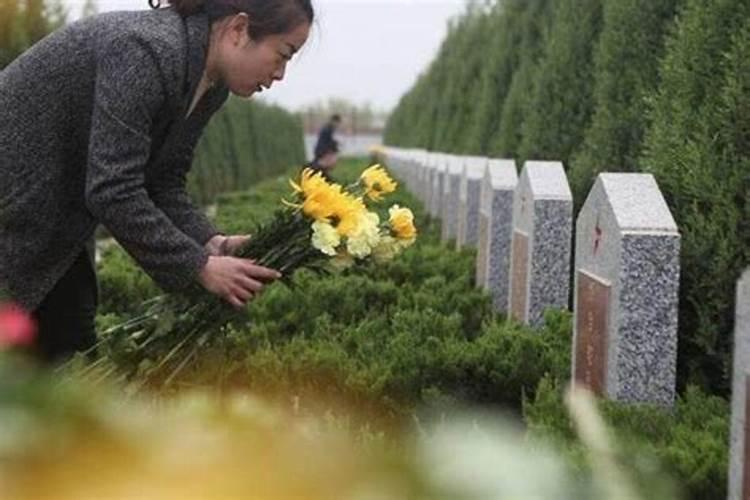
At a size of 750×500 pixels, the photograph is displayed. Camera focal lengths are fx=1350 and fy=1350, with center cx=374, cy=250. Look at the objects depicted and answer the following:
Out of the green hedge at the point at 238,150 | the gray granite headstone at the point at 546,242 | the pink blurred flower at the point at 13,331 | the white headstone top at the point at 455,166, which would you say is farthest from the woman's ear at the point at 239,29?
the green hedge at the point at 238,150

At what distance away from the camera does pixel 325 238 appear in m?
3.57

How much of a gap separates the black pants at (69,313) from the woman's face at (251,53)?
27.2 inches

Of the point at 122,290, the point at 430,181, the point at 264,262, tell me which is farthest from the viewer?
the point at 430,181

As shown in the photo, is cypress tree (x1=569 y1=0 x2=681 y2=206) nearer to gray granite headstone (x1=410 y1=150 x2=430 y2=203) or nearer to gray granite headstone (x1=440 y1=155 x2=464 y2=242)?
gray granite headstone (x1=440 y1=155 x2=464 y2=242)

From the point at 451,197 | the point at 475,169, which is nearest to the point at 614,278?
the point at 475,169

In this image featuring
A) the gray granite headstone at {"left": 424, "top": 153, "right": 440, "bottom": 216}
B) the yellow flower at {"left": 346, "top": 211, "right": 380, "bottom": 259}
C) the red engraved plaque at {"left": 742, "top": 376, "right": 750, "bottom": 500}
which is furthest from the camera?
the gray granite headstone at {"left": 424, "top": 153, "right": 440, "bottom": 216}

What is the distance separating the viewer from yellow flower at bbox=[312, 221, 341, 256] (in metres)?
3.57

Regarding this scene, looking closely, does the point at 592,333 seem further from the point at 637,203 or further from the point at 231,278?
the point at 231,278

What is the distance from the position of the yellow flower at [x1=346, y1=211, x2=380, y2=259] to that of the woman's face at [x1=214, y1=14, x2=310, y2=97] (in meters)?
0.53

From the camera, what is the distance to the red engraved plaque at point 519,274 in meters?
5.26

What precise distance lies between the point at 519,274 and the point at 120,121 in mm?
2749

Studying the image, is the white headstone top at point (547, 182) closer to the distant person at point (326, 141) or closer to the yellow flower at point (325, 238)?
the yellow flower at point (325, 238)

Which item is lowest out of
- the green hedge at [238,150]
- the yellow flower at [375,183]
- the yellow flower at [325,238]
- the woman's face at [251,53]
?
the green hedge at [238,150]

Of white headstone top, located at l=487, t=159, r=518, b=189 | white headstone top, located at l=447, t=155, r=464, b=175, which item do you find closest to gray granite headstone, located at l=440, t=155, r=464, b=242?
white headstone top, located at l=447, t=155, r=464, b=175
